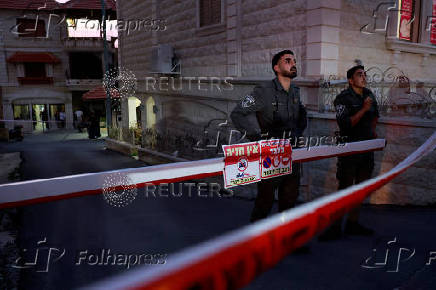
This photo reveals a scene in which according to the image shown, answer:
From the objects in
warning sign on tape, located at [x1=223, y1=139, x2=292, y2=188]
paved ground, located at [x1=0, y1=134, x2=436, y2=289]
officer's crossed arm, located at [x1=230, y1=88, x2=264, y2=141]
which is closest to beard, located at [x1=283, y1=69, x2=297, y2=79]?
officer's crossed arm, located at [x1=230, y1=88, x2=264, y2=141]

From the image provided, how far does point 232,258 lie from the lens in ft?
3.31

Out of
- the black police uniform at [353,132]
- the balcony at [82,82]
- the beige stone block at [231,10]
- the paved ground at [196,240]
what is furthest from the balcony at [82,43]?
the black police uniform at [353,132]

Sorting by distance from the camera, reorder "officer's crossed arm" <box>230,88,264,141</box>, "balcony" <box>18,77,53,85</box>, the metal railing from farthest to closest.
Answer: "balcony" <box>18,77,53,85</box>
the metal railing
"officer's crossed arm" <box>230,88,264,141</box>

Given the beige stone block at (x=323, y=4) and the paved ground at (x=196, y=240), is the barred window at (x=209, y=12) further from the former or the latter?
the paved ground at (x=196, y=240)

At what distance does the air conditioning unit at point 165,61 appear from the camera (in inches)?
471

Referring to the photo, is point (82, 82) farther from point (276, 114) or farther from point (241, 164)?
point (241, 164)

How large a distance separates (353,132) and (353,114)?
0.80ft

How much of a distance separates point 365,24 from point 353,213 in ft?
18.0

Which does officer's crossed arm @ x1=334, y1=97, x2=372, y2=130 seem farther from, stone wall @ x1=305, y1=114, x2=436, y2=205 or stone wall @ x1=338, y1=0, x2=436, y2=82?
stone wall @ x1=338, y1=0, x2=436, y2=82

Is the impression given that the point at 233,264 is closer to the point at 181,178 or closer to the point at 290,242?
the point at 290,242

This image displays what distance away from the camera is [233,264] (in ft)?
3.32

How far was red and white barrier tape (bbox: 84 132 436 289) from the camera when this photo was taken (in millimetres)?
904

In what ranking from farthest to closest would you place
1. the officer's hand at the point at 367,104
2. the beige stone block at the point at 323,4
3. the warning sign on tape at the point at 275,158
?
1. the beige stone block at the point at 323,4
2. the officer's hand at the point at 367,104
3. the warning sign on tape at the point at 275,158

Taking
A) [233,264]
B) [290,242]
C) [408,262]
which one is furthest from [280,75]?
[233,264]
